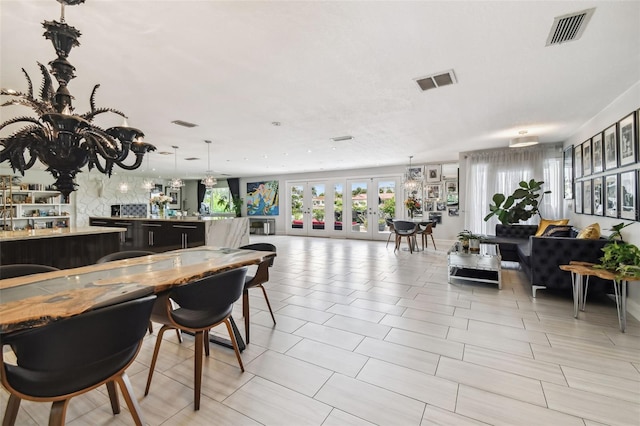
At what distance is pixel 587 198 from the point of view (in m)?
4.37

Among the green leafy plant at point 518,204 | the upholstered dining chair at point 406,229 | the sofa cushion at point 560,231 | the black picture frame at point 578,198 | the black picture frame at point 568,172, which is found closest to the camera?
the sofa cushion at point 560,231

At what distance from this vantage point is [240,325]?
2762 mm

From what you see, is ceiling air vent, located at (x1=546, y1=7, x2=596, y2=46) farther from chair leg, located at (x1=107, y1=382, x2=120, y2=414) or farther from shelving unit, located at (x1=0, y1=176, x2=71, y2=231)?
shelving unit, located at (x1=0, y1=176, x2=71, y2=231)

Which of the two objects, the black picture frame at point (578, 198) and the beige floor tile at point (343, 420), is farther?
the black picture frame at point (578, 198)

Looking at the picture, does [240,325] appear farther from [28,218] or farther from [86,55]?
[28,218]

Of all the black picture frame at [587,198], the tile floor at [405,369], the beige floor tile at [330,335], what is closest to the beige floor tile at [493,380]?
the tile floor at [405,369]

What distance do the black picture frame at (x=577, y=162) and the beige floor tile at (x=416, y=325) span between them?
4294 millimetres

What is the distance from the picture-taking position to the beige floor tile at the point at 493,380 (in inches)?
68.7

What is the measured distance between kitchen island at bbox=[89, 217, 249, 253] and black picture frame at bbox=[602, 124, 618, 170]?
616cm

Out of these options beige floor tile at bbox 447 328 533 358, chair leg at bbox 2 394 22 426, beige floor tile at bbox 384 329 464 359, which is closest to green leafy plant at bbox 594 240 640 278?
beige floor tile at bbox 447 328 533 358

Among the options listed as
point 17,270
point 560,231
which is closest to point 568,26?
point 560,231

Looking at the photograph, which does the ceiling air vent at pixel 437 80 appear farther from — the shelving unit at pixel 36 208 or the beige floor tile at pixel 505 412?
the shelving unit at pixel 36 208

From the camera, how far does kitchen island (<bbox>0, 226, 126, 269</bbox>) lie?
3283mm

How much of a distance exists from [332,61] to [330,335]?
8.31 feet
